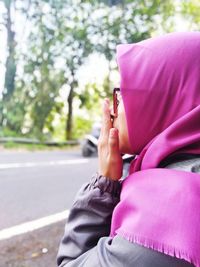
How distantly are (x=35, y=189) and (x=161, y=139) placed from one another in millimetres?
4139

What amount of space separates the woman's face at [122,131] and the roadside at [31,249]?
158cm

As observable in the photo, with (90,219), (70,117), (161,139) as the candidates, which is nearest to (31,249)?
(90,219)

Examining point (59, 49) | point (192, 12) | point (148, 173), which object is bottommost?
point (148, 173)

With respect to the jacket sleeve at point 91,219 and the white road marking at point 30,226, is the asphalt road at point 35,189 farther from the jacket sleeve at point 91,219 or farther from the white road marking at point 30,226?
the jacket sleeve at point 91,219

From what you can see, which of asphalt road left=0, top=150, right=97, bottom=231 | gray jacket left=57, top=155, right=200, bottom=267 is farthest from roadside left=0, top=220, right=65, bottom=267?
gray jacket left=57, top=155, right=200, bottom=267

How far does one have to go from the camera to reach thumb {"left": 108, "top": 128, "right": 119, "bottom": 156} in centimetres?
113

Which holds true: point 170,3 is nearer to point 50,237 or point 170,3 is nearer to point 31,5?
point 31,5

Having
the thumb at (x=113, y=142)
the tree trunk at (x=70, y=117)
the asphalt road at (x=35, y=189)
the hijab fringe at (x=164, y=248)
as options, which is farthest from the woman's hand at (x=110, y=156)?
the tree trunk at (x=70, y=117)

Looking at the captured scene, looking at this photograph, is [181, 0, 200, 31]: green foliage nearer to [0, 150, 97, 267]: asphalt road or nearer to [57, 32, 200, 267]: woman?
[0, 150, 97, 267]: asphalt road

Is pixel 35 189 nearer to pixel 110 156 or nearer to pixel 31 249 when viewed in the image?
pixel 31 249

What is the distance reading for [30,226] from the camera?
3.36m

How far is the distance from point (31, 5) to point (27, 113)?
229 inches

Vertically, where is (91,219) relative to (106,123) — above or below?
below

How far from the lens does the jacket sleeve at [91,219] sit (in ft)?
3.69
